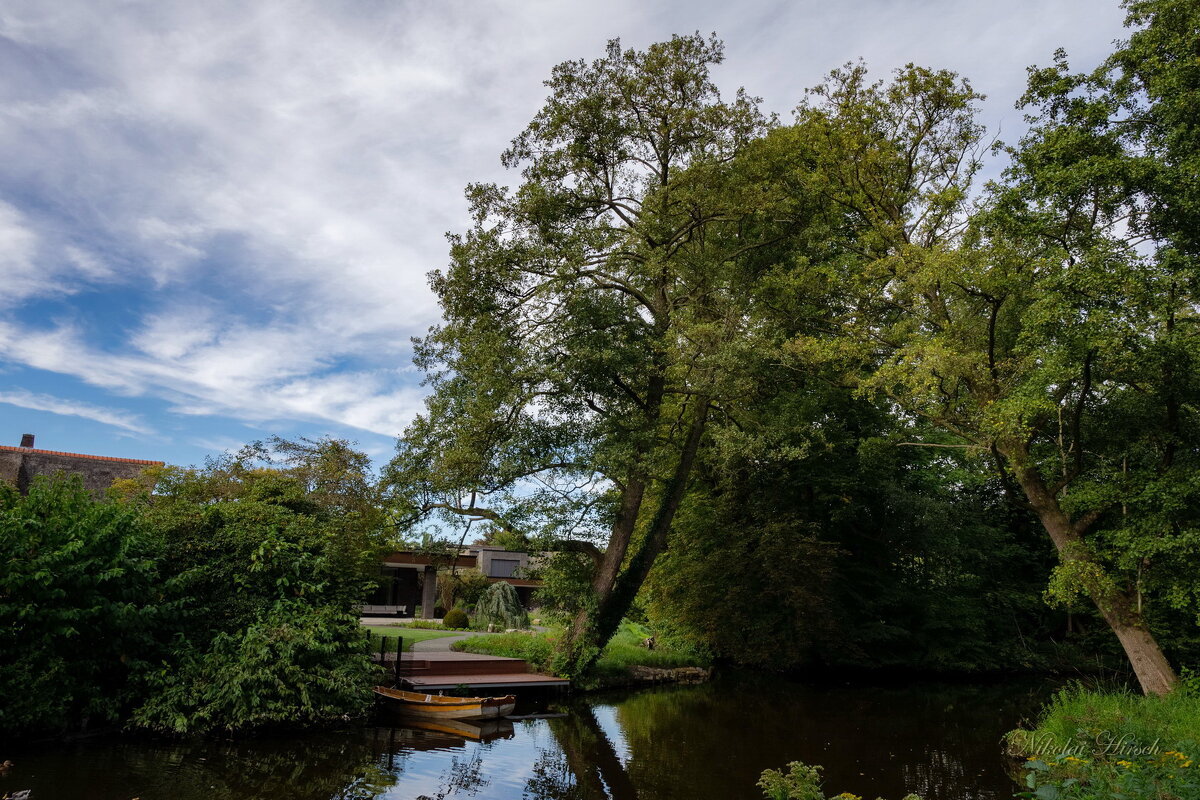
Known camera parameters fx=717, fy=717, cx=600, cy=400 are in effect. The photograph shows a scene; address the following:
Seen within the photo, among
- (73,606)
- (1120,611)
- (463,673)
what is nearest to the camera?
(73,606)

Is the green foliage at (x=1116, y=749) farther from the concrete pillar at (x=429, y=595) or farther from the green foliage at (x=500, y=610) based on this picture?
the concrete pillar at (x=429, y=595)

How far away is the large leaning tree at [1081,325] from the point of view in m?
11.4

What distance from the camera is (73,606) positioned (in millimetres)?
9672

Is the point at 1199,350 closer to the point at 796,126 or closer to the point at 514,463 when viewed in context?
the point at 796,126

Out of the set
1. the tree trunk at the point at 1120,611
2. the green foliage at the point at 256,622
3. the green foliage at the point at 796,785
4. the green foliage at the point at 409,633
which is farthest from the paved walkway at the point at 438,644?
the tree trunk at the point at 1120,611

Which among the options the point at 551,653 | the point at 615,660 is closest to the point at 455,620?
the point at 615,660

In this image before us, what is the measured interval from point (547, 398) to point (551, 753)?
851 cm

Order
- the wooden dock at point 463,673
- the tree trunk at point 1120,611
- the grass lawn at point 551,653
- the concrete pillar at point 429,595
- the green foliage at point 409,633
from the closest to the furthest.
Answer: the tree trunk at point 1120,611 → the wooden dock at point 463,673 → the green foliage at point 409,633 → the grass lawn at point 551,653 → the concrete pillar at point 429,595

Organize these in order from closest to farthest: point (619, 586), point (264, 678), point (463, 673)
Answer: point (264, 678) → point (463, 673) → point (619, 586)

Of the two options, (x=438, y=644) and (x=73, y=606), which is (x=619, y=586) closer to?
(x=438, y=644)

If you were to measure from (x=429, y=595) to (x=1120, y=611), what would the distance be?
2658 centimetres

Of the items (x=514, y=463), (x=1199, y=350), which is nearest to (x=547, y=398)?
(x=514, y=463)

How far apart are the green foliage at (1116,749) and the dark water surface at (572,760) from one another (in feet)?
3.67

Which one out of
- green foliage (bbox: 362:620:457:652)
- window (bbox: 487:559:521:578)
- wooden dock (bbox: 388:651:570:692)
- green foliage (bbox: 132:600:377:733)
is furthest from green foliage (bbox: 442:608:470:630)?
green foliage (bbox: 132:600:377:733)
